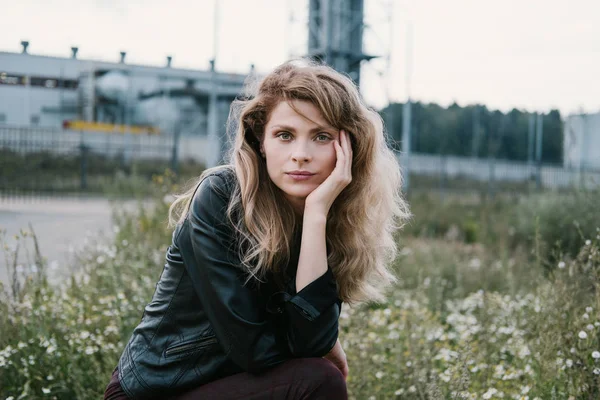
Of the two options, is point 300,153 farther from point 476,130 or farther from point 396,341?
point 476,130

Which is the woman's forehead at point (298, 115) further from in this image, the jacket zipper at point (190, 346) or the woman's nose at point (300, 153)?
the jacket zipper at point (190, 346)

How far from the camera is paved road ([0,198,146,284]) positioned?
703 centimetres

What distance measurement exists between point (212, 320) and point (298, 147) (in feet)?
2.08

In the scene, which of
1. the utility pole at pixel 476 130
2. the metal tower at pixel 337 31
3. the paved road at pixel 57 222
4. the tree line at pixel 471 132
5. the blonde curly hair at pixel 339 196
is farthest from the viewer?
the tree line at pixel 471 132

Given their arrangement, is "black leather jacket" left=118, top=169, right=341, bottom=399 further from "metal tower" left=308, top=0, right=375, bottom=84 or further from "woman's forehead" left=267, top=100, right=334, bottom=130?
"metal tower" left=308, top=0, right=375, bottom=84

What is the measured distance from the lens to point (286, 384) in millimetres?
2059

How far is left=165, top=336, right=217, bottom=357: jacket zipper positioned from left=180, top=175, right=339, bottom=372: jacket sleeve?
0.06 metres

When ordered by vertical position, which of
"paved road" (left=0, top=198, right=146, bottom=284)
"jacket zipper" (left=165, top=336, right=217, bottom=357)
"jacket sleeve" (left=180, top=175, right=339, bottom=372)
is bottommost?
"paved road" (left=0, top=198, right=146, bottom=284)

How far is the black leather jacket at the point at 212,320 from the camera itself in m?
2.04

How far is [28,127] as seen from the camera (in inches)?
819

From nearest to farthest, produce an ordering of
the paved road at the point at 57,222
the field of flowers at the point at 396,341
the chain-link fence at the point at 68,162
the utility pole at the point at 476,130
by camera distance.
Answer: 1. the field of flowers at the point at 396,341
2. the paved road at the point at 57,222
3. the chain-link fence at the point at 68,162
4. the utility pole at the point at 476,130

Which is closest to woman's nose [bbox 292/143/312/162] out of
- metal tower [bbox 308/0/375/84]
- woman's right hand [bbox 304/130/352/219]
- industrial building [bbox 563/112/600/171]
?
woman's right hand [bbox 304/130/352/219]

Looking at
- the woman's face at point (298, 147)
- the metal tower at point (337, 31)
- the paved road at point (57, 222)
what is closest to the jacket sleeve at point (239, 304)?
the woman's face at point (298, 147)

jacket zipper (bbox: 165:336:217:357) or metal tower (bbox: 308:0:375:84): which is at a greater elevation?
metal tower (bbox: 308:0:375:84)
